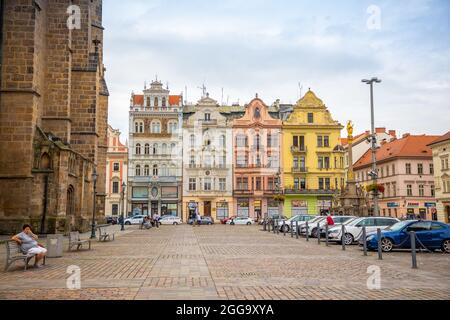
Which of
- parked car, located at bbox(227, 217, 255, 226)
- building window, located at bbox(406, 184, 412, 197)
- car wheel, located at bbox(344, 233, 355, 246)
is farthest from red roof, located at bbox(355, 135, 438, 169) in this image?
car wheel, located at bbox(344, 233, 355, 246)

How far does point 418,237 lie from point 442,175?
42987mm

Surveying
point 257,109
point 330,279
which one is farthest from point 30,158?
point 257,109

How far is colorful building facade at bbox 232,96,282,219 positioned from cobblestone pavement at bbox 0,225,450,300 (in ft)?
180

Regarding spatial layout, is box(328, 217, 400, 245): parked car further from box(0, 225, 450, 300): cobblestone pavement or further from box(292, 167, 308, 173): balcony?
box(292, 167, 308, 173): balcony

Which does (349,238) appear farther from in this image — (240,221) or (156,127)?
(156,127)

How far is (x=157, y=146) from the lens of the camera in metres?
73.9

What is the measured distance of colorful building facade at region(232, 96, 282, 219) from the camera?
239 ft

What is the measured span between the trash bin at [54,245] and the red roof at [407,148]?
194 feet

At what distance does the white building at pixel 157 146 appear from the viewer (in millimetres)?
73000

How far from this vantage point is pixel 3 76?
2819 centimetres

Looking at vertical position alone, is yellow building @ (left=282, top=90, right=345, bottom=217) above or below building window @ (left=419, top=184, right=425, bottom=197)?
above

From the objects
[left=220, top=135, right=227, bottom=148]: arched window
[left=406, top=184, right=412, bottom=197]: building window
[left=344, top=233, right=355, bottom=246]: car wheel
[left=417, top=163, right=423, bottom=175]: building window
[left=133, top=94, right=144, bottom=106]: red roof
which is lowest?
[left=344, top=233, right=355, bottom=246]: car wheel

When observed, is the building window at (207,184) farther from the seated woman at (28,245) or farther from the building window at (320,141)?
the seated woman at (28,245)

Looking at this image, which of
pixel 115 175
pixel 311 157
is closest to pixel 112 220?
pixel 115 175
